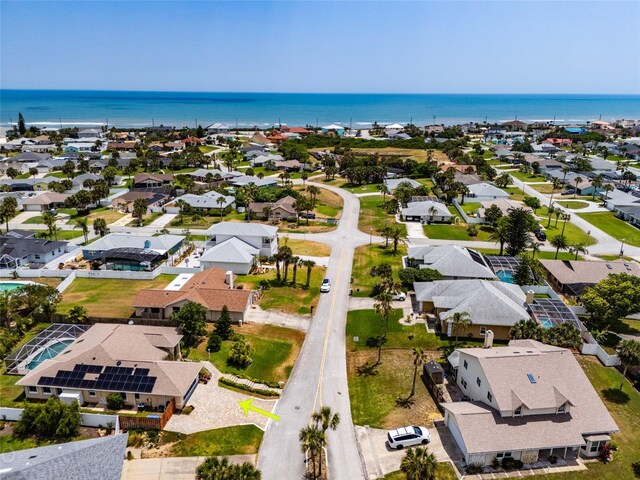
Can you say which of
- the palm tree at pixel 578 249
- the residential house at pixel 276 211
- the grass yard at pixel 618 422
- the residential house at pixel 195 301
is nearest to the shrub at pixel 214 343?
the residential house at pixel 195 301

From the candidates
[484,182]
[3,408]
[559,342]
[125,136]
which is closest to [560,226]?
[484,182]

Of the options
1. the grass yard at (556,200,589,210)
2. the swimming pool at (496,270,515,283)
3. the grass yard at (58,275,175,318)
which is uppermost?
the grass yard at (556,200,589,210)

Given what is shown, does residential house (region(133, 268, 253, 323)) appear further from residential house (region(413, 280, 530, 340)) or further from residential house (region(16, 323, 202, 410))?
residential house (region(413, 280, 530, 340))

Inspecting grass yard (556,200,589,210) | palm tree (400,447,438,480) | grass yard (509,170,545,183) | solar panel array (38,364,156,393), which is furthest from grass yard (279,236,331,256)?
grass yard (509,170,545,183)

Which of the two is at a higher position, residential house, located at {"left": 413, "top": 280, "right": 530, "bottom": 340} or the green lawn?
residential house, located at {"left": 413, "top": 280, "right": 530, "bottom": 340}

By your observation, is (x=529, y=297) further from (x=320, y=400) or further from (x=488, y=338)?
(x=320, y=400)

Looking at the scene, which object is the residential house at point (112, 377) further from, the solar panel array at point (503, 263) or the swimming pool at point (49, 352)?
the solar panel array at point (503, 263)
